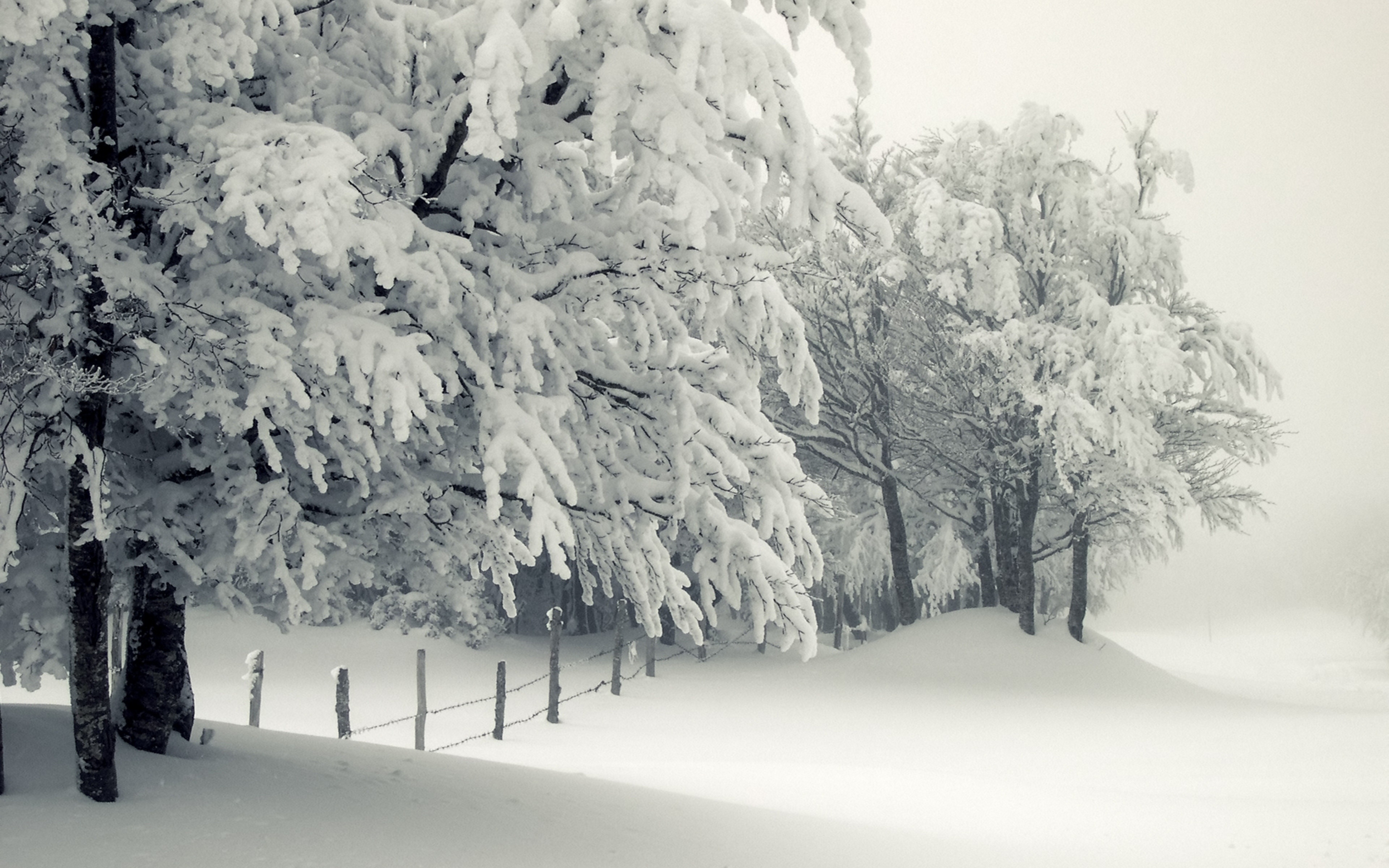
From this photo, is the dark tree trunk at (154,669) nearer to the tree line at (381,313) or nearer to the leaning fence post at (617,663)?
the tree line at (381,313)

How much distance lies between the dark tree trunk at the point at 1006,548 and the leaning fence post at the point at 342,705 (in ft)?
48.8

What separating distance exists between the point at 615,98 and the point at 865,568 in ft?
73.1

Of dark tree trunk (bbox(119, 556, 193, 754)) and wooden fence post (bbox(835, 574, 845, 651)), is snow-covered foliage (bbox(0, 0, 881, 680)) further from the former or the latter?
wooden fence post (bbox(835, 574, 845, 651))

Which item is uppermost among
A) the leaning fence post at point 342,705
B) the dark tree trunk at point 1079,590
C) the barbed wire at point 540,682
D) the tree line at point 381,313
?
the tree line at point 381,313

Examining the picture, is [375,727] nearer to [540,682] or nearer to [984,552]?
[540,682]

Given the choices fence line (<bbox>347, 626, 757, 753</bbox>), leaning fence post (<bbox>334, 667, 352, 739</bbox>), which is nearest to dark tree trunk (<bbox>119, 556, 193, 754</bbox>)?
fence line (<bbox>347, 626, 757, 753</bbox>)

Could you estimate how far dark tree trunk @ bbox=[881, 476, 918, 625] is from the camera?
927 inches

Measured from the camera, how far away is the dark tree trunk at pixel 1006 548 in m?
23.3

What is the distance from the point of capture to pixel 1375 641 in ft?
193

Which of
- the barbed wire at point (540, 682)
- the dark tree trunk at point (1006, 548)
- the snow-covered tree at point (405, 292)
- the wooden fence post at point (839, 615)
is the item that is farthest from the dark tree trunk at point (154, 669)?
the wooden fence post at point (839, 615)

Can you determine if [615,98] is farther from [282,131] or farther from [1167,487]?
[1167,487]

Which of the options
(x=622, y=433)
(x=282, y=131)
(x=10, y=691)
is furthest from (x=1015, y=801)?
(x=10, y=691)

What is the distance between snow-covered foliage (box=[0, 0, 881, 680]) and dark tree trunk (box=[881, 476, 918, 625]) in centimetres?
1613

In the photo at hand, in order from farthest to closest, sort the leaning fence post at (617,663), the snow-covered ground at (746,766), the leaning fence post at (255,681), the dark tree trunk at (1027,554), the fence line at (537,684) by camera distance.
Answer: the dark tree trunk at (1027,554) < the leaning fence post at (617,663) < the fence line at (537,684) < the leaning fence post at (255,681) < the snow-covered ground at (746,766)
